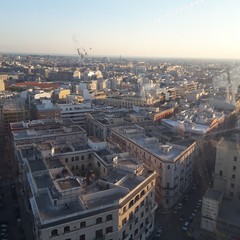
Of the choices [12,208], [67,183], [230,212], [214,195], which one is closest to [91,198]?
[67,183]

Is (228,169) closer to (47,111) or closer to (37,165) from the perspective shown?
(37,165)

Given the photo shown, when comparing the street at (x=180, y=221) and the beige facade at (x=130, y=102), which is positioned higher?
the beige facade at (x=130, y=102)

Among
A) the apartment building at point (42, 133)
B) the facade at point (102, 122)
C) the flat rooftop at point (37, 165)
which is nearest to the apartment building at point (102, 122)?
the facade at point (102, 122)

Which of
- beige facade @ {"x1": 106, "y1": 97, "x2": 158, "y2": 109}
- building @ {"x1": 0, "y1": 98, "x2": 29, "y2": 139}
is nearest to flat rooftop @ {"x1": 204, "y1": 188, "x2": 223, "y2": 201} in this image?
building @ {"x1": 0, "y1": 98, "x2": 29, "y2": 139}

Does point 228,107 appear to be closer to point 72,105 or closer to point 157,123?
point 157,123

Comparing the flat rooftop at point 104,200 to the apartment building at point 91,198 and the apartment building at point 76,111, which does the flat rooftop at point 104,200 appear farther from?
the apartment building at point 76,111

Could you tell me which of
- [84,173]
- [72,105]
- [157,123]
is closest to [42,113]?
[72,105]
